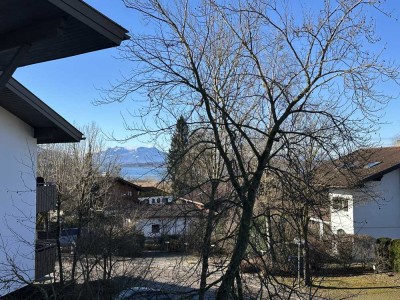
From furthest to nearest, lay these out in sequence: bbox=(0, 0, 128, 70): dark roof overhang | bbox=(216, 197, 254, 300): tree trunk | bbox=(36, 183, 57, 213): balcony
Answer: bbox=(36, 183, 57, 213): balcony
bbox=(216, 197, 254, 300): tree trunk
bbox=(0, 0, 128, 70): dark roof overhang

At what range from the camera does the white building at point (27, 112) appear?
500 cm

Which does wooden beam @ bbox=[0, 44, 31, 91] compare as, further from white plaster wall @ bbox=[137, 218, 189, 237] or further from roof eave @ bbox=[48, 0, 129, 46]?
white plaster wall @ bbox=[137, 218, 189, 237]

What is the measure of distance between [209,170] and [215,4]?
2484 mm

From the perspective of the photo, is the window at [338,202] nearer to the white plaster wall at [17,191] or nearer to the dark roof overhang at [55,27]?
the dark roof overhang at [55,27]

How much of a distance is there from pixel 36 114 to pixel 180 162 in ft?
26.6

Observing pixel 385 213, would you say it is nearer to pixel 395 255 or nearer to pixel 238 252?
pixel 395 255

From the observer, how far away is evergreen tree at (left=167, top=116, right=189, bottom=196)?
6.34 metres

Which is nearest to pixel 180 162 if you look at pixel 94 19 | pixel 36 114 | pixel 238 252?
pixel 238 252

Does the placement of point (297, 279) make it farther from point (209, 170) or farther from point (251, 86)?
point (251, 86)

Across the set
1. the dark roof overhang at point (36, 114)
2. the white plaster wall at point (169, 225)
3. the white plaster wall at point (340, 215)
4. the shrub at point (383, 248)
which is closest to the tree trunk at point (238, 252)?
the white plaster wall at point (169, 225)

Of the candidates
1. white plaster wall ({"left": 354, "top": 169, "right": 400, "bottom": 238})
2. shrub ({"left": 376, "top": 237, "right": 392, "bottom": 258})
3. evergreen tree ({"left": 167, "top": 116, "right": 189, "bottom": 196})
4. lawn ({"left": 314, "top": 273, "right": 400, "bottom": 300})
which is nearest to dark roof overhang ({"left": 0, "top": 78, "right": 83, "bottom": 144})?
evergreen tree ({"left": 167, "top": 116, "right": 189, "bottom": 196})

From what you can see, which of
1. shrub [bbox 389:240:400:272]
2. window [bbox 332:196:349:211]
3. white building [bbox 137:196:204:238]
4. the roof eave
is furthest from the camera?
shrub [bbox 389:240:400:272]

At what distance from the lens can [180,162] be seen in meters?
6.43

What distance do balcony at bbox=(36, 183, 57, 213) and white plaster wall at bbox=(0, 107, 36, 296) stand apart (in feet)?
3.40
